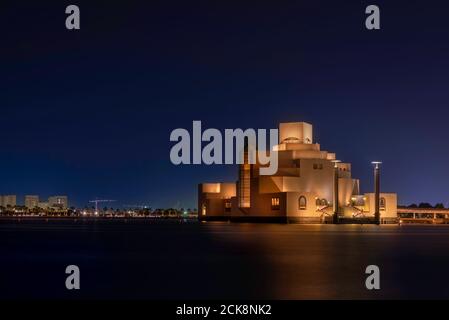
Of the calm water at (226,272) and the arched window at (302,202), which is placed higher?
the arched window at (302,202)

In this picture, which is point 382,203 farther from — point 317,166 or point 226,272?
point 226,272

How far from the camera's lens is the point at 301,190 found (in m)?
128

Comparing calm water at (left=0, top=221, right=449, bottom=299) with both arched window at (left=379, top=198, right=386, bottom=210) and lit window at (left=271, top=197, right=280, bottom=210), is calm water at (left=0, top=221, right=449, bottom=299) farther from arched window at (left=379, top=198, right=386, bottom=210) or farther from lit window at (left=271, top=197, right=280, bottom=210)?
arched window at (left=379, top=198, right=386, bottom=210)

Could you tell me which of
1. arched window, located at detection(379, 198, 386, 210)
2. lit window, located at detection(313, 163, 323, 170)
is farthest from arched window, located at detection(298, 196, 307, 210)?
arched window, located at detection(379, 198, 386, 210)

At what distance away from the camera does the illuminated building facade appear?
411ft

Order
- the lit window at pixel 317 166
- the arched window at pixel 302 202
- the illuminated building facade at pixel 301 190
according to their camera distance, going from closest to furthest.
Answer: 1. the arched window at pixel 302 202
2. the illuminated building facade at pixel 301 190
3. the lit window at pixel 317 166

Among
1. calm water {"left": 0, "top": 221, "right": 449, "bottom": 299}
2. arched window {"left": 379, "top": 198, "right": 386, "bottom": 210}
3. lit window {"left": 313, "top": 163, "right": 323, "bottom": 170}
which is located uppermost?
lit window {"left": 313, "top": 163, "right": 323, "bottom": 170}

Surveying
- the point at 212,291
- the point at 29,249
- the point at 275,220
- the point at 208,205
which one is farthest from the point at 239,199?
the point at 212,291

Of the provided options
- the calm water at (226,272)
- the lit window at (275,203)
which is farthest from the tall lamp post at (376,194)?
the calm water at (226,272)

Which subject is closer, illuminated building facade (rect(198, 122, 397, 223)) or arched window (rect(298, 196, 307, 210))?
arched window (rect(298, 196, 307, 210))

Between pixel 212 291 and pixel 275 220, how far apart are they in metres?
99.6

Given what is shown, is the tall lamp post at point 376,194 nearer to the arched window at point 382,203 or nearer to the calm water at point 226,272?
the arched window at point 382,203

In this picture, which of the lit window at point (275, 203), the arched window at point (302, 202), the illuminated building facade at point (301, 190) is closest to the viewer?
the lit window at point (275, 203)

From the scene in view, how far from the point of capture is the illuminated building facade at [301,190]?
125375 mm
